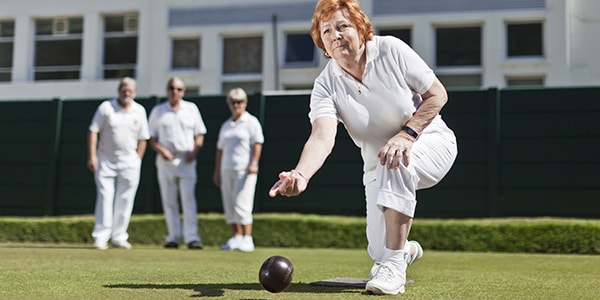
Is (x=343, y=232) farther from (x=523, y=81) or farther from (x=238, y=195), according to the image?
(x=523, y=81)

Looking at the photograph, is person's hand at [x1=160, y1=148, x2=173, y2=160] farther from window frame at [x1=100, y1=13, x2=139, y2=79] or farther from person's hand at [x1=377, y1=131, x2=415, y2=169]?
window frame at [x1=100, y1=13, x2=139, y2=79]

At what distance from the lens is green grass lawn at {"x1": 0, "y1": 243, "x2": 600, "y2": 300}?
4.17 m

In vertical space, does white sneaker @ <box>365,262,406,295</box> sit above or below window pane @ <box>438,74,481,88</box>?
below

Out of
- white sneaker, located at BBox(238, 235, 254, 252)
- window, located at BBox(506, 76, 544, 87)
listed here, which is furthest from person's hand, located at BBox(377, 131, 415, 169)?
window, located at BBox(506, 76, 544, 87)

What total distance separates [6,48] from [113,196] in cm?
1903

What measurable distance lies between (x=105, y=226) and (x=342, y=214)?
3.94 m

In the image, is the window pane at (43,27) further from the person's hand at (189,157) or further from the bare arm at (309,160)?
the bare arm at (309,160)

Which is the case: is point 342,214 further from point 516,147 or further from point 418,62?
point 418,62

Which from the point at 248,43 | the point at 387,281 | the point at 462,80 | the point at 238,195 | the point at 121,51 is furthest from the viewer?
the point at 121,51

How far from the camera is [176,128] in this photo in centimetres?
991

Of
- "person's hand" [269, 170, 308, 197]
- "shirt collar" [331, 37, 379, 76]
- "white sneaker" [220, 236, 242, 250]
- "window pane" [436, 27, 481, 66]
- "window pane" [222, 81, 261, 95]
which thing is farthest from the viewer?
"window pane" [222, 81, 261, 95]

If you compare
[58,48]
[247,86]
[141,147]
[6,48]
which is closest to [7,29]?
[6,48]

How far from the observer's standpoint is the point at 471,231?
10.2 m

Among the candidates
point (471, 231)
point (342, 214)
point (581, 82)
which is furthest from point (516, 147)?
point (581, 82)
